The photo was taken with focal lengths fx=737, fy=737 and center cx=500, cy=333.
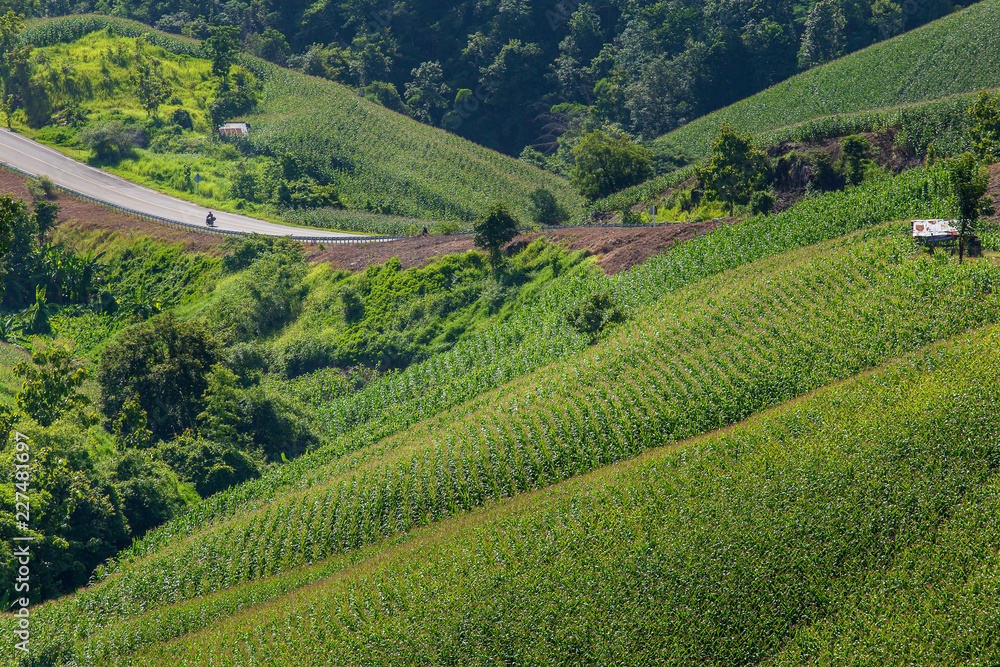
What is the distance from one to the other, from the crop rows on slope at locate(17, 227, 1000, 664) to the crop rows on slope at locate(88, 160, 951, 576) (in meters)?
2.63

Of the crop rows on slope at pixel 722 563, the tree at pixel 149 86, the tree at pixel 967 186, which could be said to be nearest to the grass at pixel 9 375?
the crop rows on slope at pixel 722 563

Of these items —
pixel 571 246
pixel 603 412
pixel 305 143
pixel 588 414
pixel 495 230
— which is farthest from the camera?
pixel 305 143

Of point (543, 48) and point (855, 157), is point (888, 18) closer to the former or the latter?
point (543, 48)

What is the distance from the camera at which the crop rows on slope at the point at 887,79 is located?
3068 inches

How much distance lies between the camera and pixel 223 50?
356ft

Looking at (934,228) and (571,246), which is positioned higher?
(934,228)

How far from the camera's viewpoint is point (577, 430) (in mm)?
38219

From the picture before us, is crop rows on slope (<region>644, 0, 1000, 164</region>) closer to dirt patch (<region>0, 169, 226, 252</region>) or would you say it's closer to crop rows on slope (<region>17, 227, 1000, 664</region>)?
crop rows on slope (<region>17, 227, 1000, 664</region>)

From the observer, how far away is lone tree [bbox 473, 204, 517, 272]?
59250 millimetres

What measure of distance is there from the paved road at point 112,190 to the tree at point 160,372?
90.0 feet

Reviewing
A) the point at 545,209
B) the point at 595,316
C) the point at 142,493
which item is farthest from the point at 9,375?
the point at 545,209

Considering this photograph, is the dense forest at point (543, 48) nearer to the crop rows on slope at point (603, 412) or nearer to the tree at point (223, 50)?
the tree at point (223, 50)

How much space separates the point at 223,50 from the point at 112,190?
31419mm

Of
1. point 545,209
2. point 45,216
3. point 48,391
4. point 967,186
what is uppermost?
point 45,216
